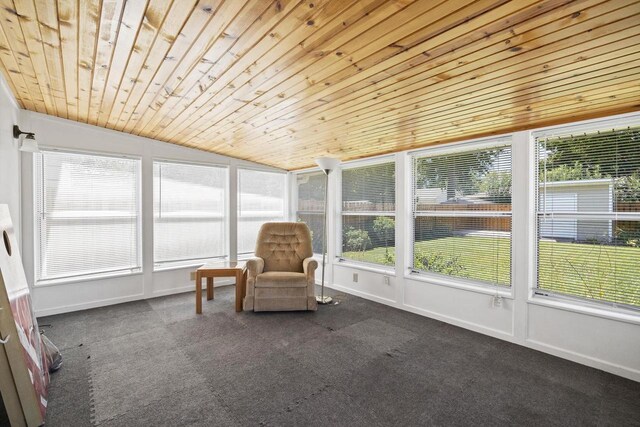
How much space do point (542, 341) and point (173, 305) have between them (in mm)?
4101

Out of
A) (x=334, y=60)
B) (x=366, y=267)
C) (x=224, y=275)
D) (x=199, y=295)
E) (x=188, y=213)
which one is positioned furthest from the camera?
(x=188, y=213)

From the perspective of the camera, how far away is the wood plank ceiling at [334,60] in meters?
1.36

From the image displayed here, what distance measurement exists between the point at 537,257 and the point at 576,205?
0.58 meters

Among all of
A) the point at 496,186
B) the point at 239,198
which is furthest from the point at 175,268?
the point at 496,186

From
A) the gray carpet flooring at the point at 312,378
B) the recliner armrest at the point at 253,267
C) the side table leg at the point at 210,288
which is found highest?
the recliner armrest at the point at 253,267

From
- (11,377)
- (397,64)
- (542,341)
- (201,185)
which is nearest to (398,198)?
(542,341)

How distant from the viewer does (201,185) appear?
4738 mm

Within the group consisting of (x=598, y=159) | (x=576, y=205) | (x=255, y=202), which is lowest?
(x=576, y=205)

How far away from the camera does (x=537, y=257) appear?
114 inches

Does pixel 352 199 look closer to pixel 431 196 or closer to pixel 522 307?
pixel 431 196

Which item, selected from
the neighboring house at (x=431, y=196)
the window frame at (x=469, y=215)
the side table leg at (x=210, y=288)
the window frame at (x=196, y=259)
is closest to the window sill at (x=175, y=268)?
the window frame at (x=196, y=259)

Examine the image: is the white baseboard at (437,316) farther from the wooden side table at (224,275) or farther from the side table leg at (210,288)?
the side table leg at (210,288)

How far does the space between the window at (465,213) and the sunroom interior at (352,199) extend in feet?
0.07

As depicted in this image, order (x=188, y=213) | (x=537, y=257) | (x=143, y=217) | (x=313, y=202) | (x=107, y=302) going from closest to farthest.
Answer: (x=537, y=257) < (x=107, y=302) < (x=143, y=217) < (x=188, y=213) < (x=313, y=202)
